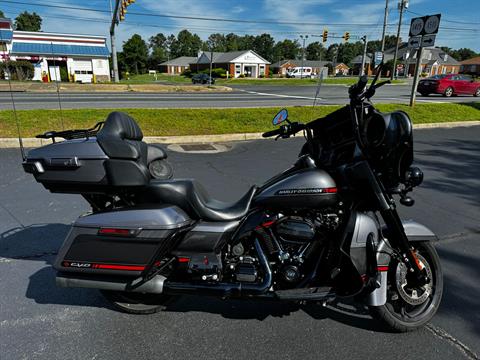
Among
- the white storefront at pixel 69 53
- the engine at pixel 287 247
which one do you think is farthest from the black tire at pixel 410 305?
the white storefront at pixel 69 53

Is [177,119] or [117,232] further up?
[117,232]

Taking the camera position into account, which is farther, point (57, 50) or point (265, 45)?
point (265, 45)

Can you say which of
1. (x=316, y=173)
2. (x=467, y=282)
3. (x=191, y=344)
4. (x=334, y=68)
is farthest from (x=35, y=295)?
(x=334, y=68)

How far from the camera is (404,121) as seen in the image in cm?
210

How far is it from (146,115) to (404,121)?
9.48 meters

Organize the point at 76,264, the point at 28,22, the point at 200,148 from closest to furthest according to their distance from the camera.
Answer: the point at 76,264
the point at 200,148
the point at 28,22

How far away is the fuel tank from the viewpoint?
7.35 ft

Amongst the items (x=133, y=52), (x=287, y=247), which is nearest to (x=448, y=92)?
(x=287, y=247)

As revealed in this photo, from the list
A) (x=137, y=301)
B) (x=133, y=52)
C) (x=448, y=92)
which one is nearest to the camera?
(x=137, y=301)

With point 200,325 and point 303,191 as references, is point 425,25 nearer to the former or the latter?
point 303,191

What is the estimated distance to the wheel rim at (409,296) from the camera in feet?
8.41

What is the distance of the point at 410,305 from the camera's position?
2.62m

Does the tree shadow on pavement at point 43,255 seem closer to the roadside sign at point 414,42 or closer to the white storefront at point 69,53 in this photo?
the roadside sign at point 414,42

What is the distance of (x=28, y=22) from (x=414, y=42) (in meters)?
101
